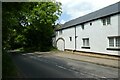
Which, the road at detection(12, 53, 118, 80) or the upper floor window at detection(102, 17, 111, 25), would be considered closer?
the road at detection(12, 53, 118, 80)

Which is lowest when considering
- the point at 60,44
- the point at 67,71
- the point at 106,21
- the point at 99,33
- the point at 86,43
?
the point at 67,71

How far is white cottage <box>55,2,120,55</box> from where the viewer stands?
29105mm

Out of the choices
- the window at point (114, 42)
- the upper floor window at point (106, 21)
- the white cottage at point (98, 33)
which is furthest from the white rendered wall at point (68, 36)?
the window at point (114, 42)

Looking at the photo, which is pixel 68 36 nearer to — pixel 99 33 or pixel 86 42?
pixel 86 42

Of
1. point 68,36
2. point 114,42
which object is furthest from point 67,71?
point 68,36

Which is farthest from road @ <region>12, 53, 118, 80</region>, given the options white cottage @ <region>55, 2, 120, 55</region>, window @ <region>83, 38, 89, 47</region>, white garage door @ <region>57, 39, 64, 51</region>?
white garage door @ <region>57, 39, 64, 51</region>

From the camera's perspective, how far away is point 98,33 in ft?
108

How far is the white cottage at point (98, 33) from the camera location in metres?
29.1

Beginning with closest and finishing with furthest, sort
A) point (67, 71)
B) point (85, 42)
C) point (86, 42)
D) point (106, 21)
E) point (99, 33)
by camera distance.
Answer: point (67, 71) → point (106, 21) → point (99, 33) → point (86, 42) → point (85, 42)

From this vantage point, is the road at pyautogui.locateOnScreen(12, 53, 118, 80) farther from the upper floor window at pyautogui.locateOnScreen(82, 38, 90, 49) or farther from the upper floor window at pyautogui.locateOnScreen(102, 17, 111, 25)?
the upper floor window at pyautogui.locateOnScreen(82, 38, 90, 49)

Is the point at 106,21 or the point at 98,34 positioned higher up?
the point at 106,21

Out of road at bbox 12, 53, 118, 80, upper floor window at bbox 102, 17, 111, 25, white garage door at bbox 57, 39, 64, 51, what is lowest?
road at bbox 12, 53, 118, 80

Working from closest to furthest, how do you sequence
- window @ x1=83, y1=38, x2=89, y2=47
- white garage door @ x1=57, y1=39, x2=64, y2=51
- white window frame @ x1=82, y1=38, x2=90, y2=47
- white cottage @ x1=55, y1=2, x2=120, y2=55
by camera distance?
1. white cottage @ x1=55, y1=2, x2=120, y2=55
2. white window frame @ x1=82, y1=38, x2=90, y2=47
3. window @ x1=83, y1=38, x2=89, y2=47
4. white garage door @ x1=57, y1=39, x2=64, y2=51

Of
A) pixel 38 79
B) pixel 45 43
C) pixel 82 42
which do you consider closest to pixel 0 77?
pixel 38 79
